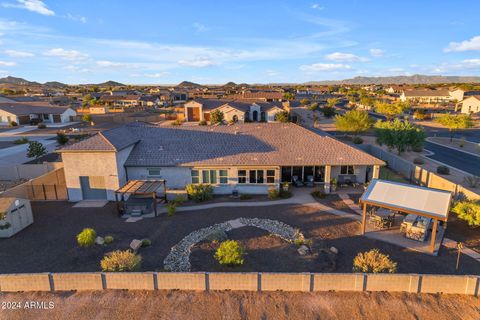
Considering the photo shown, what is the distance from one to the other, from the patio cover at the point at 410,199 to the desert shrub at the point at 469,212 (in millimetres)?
2357

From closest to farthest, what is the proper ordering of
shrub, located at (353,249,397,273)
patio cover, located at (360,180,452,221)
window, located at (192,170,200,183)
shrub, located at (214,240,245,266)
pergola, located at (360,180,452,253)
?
shrub, located at (353,249,397,273) < shrub, located at (214,240,245,266) < pergola, located at (360,180,452,253) < patio cover, located at (360,180,452,221) < window, located at (192,170,200,183)

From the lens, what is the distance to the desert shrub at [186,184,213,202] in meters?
23.8

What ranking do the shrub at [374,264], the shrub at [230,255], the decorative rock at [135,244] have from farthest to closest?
the decorative rock at [135,244] < the shrub at [230,255] < the shrub at [374,264]

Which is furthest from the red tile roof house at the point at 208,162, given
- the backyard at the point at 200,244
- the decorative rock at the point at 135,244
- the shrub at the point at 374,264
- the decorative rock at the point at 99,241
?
the shrub at the point at 374,264

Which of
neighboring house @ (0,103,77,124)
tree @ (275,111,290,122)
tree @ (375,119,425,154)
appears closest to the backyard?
tree @ (375,119,425,154)

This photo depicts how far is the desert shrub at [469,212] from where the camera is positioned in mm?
18164

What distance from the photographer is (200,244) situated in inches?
672

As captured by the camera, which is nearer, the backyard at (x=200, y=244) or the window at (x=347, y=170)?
the backyard at (x=200, y=244)

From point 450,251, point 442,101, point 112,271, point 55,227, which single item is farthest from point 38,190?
point 442,101

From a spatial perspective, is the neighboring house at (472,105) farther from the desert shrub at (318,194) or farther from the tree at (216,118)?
the desert shrub at (318,194)

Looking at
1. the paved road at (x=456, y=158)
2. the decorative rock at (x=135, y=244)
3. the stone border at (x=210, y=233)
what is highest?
the decorative rock at (x=135, y=244)

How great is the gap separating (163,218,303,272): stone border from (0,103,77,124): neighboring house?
7126 centimetres

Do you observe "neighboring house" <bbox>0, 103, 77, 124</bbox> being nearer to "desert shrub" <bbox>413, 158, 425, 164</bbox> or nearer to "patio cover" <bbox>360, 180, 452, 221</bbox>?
"desert shrub" <bbox>413, 158, 425, 164</bbox>

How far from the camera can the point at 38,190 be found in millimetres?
24406
